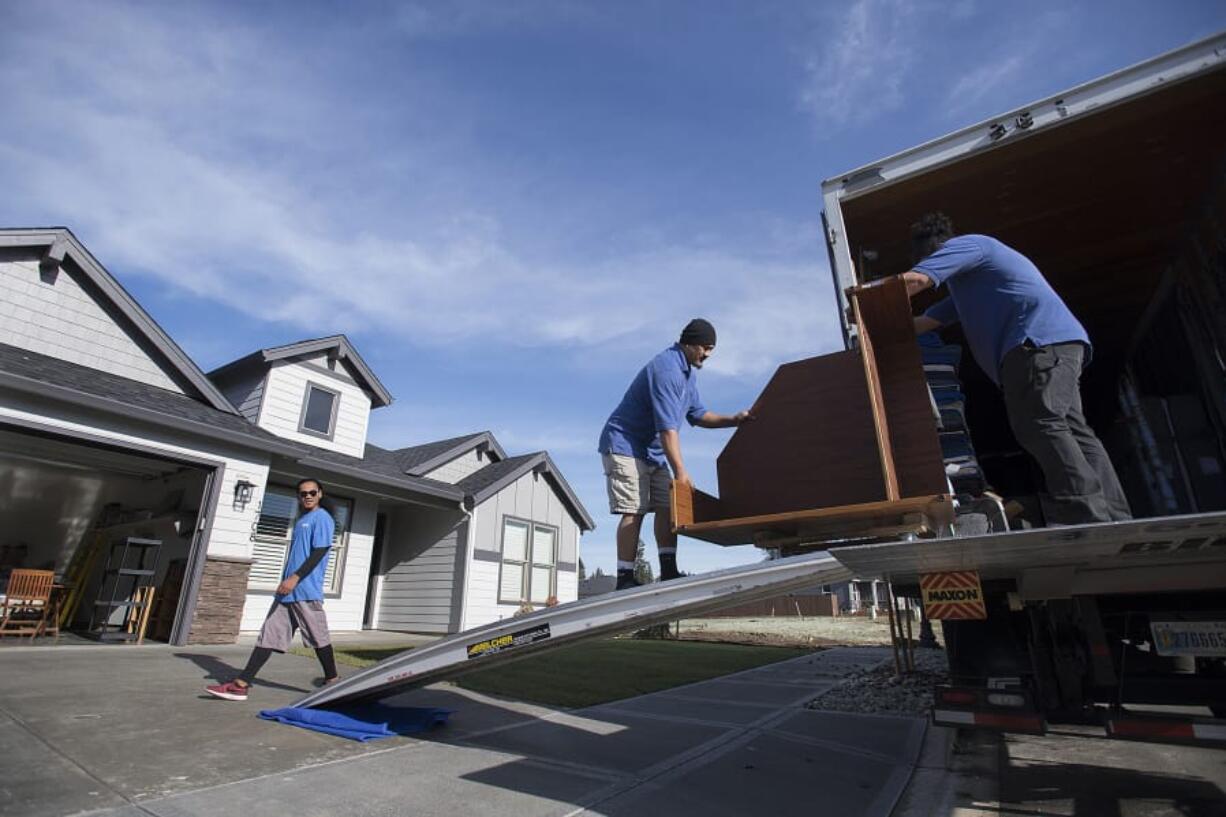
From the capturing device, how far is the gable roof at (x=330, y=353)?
33.4 feet

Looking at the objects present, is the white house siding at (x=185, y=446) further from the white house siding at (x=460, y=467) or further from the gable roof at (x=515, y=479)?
the white house siding at (x=460, y=467)

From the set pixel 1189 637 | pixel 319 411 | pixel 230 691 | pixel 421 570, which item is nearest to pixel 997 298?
pixel 1189 637

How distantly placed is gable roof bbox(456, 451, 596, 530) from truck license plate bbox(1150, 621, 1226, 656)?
422 inches

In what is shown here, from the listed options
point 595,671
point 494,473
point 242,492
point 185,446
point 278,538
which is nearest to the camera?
point 595,671

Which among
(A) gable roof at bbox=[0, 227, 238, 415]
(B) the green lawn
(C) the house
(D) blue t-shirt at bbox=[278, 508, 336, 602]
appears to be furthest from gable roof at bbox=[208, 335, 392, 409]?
(D) blue t-shirt at bbox=[278, 508, 336, 602]

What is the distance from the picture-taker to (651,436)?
3.42 m

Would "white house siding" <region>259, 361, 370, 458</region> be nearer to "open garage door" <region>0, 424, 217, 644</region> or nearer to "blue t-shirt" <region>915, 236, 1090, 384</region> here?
"open garage door" <region>0, 424, 217, 644</region>

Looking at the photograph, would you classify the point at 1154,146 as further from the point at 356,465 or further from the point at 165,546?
the point at 165,546

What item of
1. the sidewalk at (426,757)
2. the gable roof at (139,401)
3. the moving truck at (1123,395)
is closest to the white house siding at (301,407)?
the gable roof at (139,401)

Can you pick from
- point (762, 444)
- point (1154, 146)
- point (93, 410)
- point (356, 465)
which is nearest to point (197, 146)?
point (93, 410)

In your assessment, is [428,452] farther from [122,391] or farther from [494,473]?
[122,391]

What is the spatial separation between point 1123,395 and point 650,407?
511 cm

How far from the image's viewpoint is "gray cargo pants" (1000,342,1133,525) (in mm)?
2145

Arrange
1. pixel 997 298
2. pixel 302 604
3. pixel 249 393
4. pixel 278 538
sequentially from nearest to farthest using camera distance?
pixel 997 298 → pixel 302 604 → pixel 278 538 → pixel 249 393
